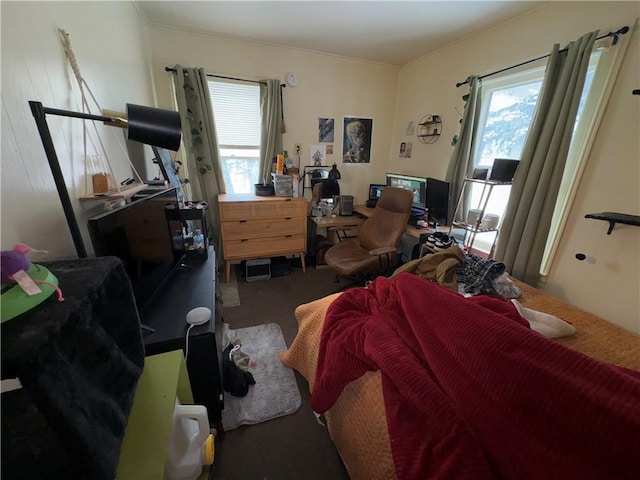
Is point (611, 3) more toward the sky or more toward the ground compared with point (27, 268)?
more toward the sky

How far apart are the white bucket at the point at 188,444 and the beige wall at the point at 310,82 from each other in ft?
8.75

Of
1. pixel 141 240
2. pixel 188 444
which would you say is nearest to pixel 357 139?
pixel 141 240

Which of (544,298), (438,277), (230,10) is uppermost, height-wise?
(230,10)

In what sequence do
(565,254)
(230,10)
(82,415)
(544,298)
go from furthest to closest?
1. (230,10)
2. (565,254)
3. (544,298)
4. (82,415)

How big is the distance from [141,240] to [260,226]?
1434 mm

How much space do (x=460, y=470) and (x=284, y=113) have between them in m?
3.06

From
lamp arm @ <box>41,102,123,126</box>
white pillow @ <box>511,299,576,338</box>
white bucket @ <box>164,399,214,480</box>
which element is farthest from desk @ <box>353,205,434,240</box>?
lamp arm @ <box>41,102,123,126</box>

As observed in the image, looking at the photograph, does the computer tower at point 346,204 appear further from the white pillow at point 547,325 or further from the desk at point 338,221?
the white pillow at point 547,325

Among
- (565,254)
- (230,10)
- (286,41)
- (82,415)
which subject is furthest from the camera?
(286,41)

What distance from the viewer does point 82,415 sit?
0.46 meters

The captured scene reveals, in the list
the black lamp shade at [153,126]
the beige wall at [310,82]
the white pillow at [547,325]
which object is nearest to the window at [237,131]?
the beige wall at [310,82]

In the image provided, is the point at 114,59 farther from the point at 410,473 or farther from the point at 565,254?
the point at 565,254

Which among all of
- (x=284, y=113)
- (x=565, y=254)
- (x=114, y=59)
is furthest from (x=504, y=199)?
(x=114, y=59)

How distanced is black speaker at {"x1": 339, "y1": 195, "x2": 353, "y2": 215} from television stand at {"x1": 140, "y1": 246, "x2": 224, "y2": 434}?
200 cm
